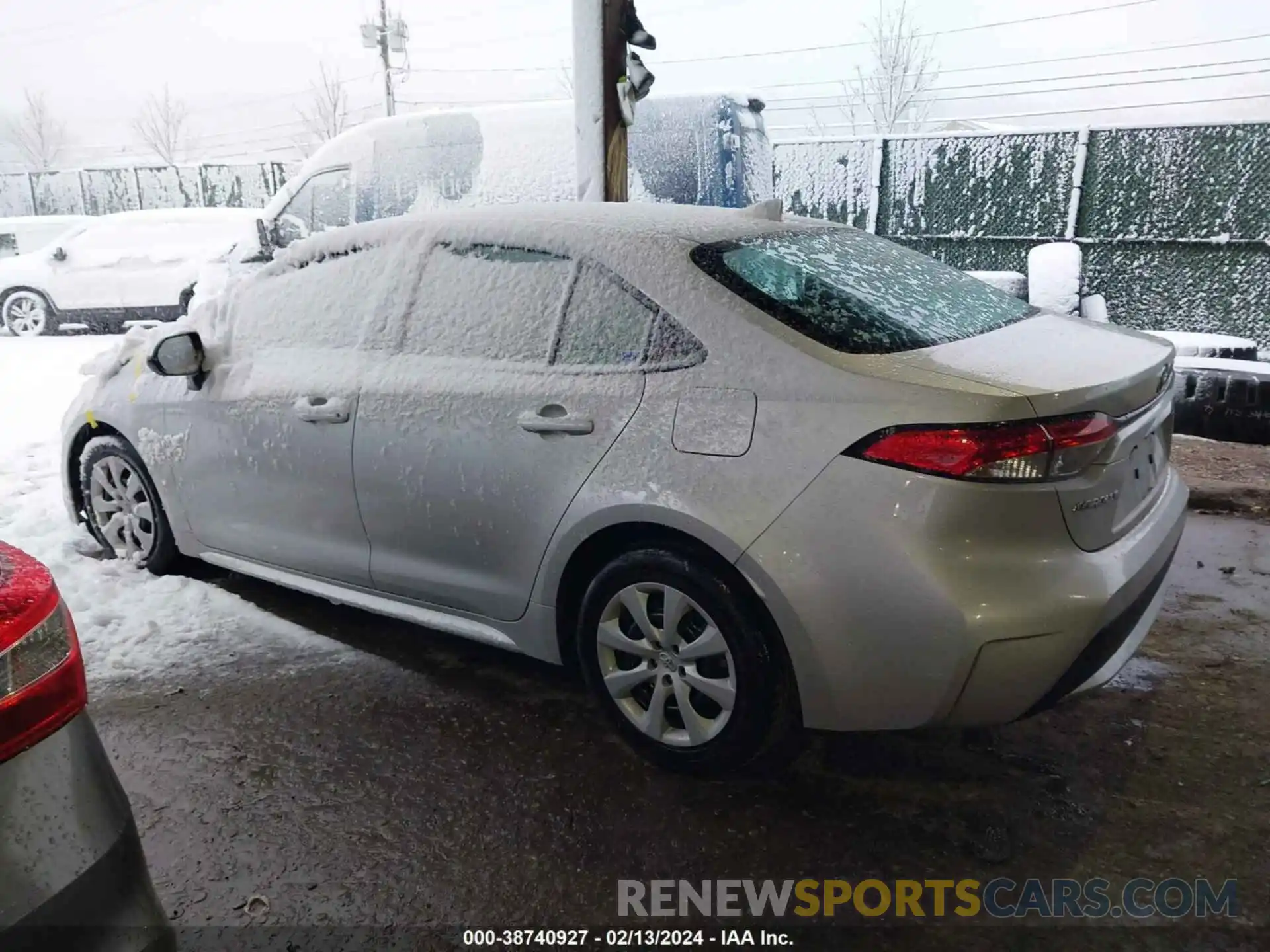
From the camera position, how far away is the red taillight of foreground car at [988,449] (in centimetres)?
201

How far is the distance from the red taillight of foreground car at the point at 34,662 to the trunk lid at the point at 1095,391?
179cm

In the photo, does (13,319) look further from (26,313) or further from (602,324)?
(602,324)

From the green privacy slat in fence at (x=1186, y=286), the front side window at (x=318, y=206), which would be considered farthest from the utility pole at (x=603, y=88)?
the green privacy slat in fence at (x=1186, y=286)

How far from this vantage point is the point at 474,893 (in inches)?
83.2

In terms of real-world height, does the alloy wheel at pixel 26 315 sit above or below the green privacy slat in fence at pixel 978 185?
below

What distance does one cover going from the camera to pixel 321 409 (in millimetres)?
2992

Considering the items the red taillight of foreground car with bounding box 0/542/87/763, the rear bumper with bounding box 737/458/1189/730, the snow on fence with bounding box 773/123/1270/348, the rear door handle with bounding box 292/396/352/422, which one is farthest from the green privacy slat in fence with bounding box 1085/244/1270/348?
the red taillight of foreground car with bounding box 0/542/87/763

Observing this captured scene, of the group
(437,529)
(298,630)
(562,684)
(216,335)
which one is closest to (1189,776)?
(562,684)

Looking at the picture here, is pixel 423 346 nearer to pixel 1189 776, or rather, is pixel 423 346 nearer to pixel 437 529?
pixel 437 529

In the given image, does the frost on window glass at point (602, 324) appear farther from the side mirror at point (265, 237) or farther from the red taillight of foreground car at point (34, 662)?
the side mirror at point (265, 237)

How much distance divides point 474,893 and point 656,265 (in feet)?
5.30

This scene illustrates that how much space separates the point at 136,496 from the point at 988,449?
3357mm

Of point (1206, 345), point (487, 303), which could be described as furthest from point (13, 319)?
point (1206, 345)

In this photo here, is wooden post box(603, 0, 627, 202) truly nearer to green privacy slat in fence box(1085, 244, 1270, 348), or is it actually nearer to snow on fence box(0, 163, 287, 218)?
green privacy slat in fence box(1085, 244, 1270, 348)
